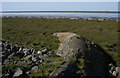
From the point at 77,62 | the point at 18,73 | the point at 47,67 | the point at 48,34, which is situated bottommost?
the point at 18,73

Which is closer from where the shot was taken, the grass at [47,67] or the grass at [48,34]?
the grass at [47,67]

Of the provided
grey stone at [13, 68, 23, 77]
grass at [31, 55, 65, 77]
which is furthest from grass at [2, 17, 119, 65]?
grey stone at [13, 68, 23, 77]

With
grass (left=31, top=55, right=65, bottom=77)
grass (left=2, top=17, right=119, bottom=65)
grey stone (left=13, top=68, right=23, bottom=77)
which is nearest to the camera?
grey stone (left=13, top=68, right=23, bottom=77)

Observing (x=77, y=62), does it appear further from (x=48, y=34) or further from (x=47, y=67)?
(x=48, y=34)

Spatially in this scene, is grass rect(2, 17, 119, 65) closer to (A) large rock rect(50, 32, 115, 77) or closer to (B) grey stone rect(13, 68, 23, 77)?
(A) large rock rect(50, 32, 115, 77)

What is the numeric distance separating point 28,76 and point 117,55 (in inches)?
410

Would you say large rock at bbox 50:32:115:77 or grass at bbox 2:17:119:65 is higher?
grass at bbox 2:17:119:65

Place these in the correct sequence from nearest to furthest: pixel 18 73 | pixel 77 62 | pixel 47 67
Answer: pixel 18 73, pixel 47 67, pixel 77 62

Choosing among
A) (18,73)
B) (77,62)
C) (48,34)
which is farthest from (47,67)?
(48,34)

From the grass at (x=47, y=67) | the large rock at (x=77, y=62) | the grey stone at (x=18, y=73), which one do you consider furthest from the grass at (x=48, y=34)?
the grey stone at (x=18, y=73)

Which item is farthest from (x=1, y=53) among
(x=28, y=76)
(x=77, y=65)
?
(x=77, y=65)

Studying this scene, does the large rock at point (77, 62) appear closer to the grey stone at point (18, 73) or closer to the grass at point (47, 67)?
the grass at point (47, 67)

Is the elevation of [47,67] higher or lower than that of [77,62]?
lower

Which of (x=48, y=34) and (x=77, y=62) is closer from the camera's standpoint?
(x=77, y=62)
